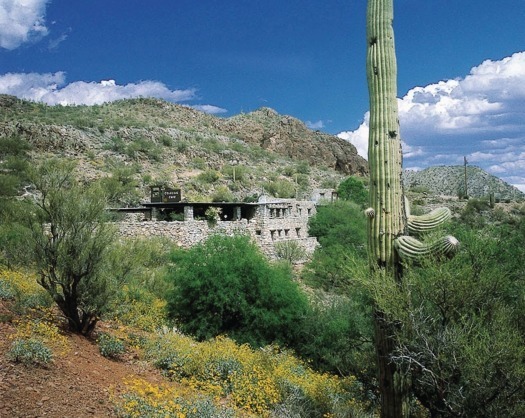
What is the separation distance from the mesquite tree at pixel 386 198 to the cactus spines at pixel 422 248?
0.02 meters

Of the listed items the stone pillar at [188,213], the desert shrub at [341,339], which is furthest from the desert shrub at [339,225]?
→ the desert shrub at [341,339]

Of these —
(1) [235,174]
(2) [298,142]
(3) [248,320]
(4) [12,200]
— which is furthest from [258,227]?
(2) [298,142]

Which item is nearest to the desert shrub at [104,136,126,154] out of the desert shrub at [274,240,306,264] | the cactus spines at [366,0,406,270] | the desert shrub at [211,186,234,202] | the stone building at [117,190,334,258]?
the desert shrub at [211,186,234,202]

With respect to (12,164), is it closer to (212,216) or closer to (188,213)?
(188,213)

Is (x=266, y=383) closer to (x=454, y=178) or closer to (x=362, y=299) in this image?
(x=362, y=299)

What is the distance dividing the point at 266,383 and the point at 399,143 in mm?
5373

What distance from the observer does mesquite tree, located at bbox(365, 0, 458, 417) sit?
24.6ft

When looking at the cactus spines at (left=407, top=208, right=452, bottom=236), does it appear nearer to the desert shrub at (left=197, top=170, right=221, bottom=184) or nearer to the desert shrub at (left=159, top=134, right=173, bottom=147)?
the desert shrub at (left=197, top=170, right=221, bottom=184)

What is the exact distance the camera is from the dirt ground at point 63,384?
21.2ft

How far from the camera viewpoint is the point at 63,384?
7367mm

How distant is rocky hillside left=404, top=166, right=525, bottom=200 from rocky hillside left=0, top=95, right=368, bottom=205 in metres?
10.3

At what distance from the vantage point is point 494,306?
753 cm

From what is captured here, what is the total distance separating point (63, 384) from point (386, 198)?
5.61 meters

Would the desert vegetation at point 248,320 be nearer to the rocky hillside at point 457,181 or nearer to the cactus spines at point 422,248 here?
the cactus spines at point 422,248
